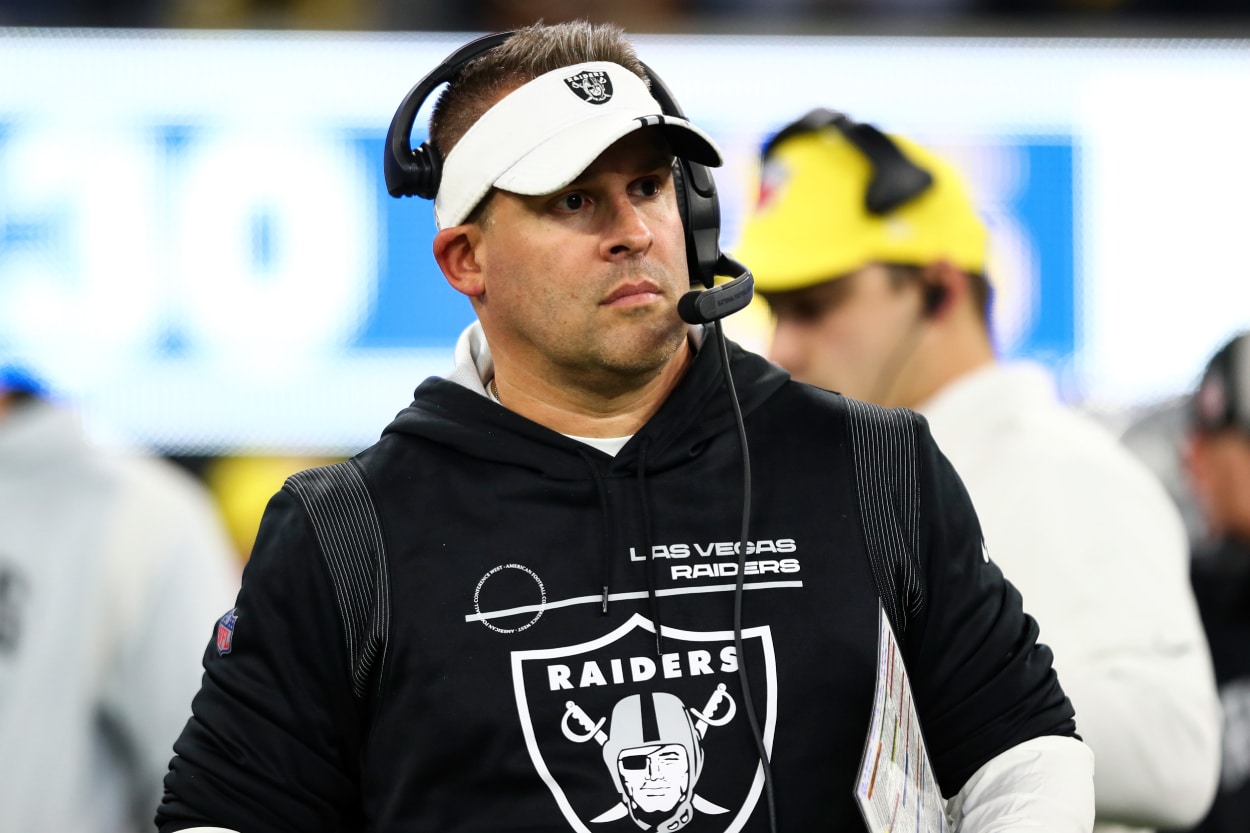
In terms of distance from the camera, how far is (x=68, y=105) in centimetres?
475

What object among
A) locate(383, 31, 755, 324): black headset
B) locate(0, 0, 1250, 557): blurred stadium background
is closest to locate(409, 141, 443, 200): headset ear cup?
locate(383, 31, 755, 324): black headset

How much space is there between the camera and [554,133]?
1.61m

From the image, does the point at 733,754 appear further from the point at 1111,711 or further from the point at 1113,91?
the point at 1113,91

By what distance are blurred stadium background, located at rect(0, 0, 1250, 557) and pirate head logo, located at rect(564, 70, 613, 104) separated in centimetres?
296

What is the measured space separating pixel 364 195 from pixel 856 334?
2.41 meters

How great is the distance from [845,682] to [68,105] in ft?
12.3

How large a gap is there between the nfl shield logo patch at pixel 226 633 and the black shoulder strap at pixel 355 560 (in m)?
0.10

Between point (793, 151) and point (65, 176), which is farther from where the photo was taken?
point (65, 176)

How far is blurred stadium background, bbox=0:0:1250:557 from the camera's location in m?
4.70

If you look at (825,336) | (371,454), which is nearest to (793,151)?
(825,336)

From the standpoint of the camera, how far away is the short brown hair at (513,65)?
5.57ft

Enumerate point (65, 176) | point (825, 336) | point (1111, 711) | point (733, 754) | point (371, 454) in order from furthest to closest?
point (65, 176), point (825, 336), point (1111, 711), point (371, 454), point (733, 754)

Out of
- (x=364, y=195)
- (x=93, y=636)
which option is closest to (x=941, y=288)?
(x=93, y=636)

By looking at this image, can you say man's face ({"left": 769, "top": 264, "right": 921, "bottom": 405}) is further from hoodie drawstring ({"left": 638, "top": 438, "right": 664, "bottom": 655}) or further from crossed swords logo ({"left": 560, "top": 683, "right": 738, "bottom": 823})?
crossed swords logo ({"left": 560, "top": 683, "right": 738, "bottom": 823})
